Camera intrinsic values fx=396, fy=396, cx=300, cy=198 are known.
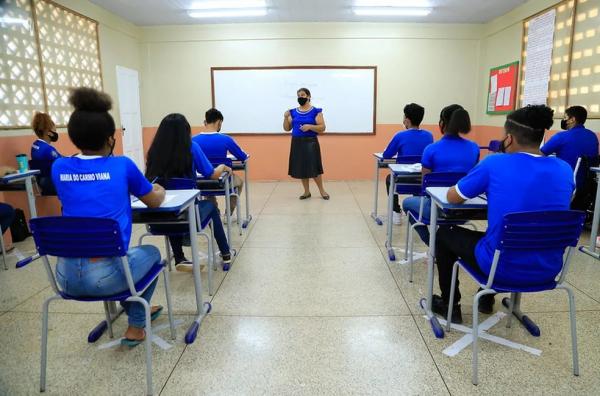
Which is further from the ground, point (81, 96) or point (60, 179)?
point (81, 96)

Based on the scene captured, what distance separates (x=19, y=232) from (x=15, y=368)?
2437mm

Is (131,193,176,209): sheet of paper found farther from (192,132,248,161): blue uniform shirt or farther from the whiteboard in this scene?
the whiteboard

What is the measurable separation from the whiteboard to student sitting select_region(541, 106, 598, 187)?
3.36 meters

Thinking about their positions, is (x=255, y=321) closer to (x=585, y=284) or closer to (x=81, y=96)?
(x=81, y=96)

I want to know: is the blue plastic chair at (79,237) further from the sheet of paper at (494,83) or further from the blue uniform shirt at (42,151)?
the sheet of paper at (494,83)

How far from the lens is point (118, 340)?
2.05 meters

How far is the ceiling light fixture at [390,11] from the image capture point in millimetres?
5559

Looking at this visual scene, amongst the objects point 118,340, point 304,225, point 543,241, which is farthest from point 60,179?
point 304,225

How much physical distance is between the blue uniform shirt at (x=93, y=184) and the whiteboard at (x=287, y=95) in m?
5.24

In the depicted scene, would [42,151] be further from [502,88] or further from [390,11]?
[502,88]

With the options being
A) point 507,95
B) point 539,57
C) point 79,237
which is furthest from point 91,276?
point 507,95

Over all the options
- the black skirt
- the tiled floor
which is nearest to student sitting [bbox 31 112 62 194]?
the tiled floor

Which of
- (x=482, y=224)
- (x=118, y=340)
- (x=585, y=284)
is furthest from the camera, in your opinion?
(x=482, y=224)

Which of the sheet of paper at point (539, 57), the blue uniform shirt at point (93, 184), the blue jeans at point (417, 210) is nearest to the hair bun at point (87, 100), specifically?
the blue uniform shirt at point (93, 184)
